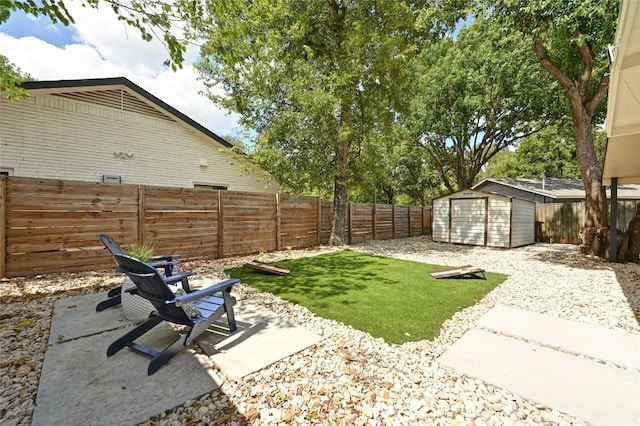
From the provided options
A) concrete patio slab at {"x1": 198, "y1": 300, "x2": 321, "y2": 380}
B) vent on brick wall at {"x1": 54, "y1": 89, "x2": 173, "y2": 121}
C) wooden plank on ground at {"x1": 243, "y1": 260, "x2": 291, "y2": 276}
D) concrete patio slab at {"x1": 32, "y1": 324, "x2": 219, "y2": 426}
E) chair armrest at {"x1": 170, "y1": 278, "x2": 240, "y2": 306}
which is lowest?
Result: concrete patio slab at {"x1": 198, "y1": 300, "x2": 321, "y2": 380}

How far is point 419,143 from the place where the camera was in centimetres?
1961

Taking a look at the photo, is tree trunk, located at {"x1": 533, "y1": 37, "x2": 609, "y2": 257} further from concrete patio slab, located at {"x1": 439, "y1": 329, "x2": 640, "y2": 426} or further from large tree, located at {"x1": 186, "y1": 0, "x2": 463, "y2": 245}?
concrete patio slab, located at {"x1": 439, "y1": 329, "x2": 640, "y2": 426}

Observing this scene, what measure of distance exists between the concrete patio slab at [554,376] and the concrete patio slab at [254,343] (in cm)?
153

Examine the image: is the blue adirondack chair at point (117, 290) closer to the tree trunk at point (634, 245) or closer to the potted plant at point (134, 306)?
the potted plant at point (134, 306)

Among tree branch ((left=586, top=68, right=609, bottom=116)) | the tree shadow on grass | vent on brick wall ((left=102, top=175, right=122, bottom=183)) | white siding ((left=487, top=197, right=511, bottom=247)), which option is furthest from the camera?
white siding ((left=487, top=197, right=511, bottom=247))

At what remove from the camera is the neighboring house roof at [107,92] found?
25.5ft

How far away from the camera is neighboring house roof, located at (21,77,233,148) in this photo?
779cm

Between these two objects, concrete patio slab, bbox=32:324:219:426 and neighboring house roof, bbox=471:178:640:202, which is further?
neighboring house roof, bbox=471:178:640:202

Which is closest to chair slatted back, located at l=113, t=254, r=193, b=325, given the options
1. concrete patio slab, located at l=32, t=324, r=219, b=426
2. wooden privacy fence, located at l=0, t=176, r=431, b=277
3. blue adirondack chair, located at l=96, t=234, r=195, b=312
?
concrete patio slab, located at l=32, t=324, r=219, b=426

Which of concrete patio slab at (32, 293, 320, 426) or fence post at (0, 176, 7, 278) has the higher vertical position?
fence post at (0, 176, 7, 278)

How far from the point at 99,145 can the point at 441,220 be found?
1417 cm

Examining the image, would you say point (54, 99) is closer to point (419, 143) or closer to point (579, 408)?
point (579, 408)

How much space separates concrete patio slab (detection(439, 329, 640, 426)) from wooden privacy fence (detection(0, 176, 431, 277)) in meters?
6.63

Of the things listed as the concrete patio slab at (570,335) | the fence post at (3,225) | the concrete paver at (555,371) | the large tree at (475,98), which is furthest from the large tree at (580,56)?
the fence post at (3,225)
